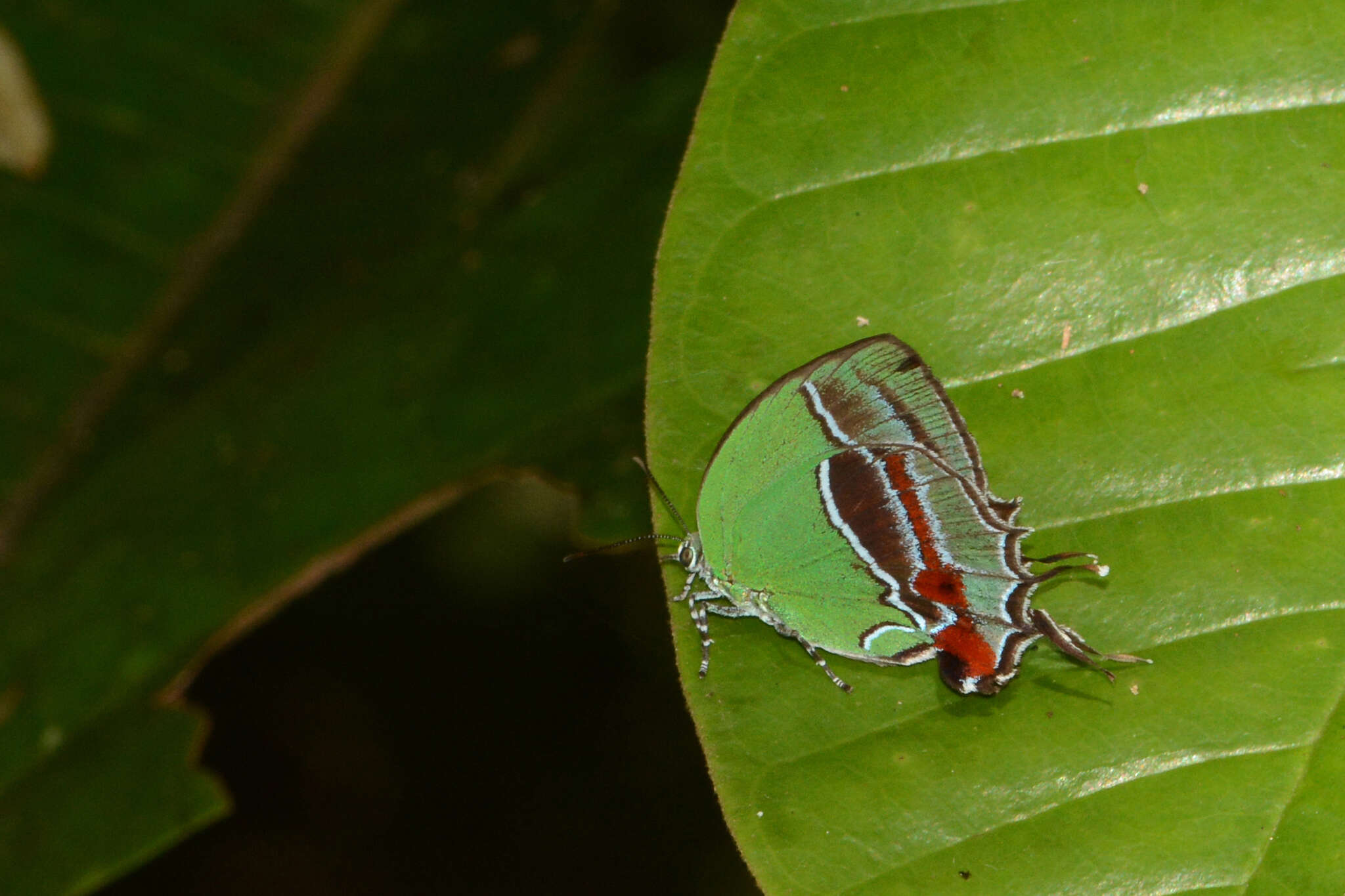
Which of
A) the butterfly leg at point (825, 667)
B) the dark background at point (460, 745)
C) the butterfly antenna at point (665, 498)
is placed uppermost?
the butterfly antenna at point (665, 498)

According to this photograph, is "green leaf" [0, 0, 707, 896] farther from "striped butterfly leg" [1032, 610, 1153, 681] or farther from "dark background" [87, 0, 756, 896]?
"striped butterfly leg" [1032, 610, 1153, 681]

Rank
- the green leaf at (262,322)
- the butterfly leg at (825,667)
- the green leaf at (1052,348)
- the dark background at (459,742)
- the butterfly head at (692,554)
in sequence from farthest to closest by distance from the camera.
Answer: the dark background at (459,742), the green leaf at (262,322), the butterfly head at (692,554), the butterfly leg at (825,667), the green leaf at (1052,348)

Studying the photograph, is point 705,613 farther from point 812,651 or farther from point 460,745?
point 460,745

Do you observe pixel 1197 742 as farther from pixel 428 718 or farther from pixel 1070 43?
pixel 428 718

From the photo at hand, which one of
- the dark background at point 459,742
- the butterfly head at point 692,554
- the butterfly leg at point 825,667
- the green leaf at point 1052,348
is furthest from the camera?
the dark background at point 459,742

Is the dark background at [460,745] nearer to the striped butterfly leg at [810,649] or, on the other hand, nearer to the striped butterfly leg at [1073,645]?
the striped butterfly leg at [810,649]

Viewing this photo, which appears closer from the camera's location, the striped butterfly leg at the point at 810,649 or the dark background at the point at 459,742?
the striped butterfly leg at the point at 810,649

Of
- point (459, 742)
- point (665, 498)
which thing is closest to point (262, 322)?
point (459, 742)

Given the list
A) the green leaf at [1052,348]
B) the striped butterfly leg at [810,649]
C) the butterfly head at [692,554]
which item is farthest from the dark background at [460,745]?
the green leaf at [1052,348]

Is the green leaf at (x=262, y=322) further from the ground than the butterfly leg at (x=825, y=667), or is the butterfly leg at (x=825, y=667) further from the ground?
the green leaf at (x=262, y=322)
